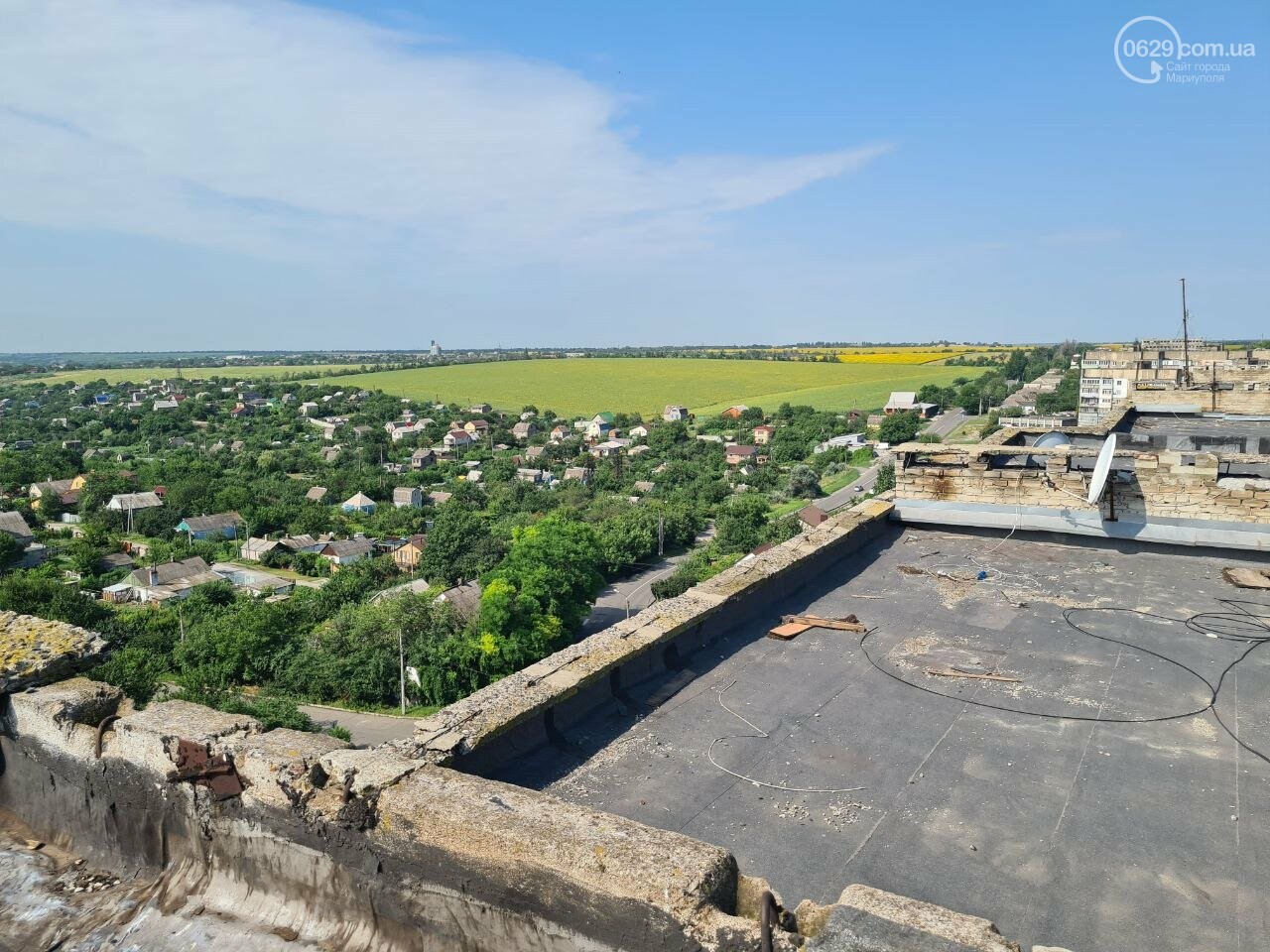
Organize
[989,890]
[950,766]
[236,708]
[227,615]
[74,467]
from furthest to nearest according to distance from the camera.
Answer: [74,467], [227,615], [236,708], [950,766], [989,890]

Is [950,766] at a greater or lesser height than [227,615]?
greater

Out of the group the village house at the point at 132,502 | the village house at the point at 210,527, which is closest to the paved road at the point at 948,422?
the village house at the point at 210,527

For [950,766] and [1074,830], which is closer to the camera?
[1074,830]

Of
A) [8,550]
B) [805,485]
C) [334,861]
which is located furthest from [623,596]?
[334,861]

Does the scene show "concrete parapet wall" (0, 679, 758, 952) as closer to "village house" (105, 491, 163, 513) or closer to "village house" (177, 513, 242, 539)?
"village house" (177, 513, 242, 539)

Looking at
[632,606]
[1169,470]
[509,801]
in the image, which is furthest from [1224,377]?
[632,606]

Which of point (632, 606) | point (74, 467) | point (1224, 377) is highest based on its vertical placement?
point (1224, 377)

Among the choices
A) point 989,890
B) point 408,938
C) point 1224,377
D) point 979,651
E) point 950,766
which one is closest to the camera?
point 408,938

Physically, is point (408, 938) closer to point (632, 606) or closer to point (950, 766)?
point (950, 766)
